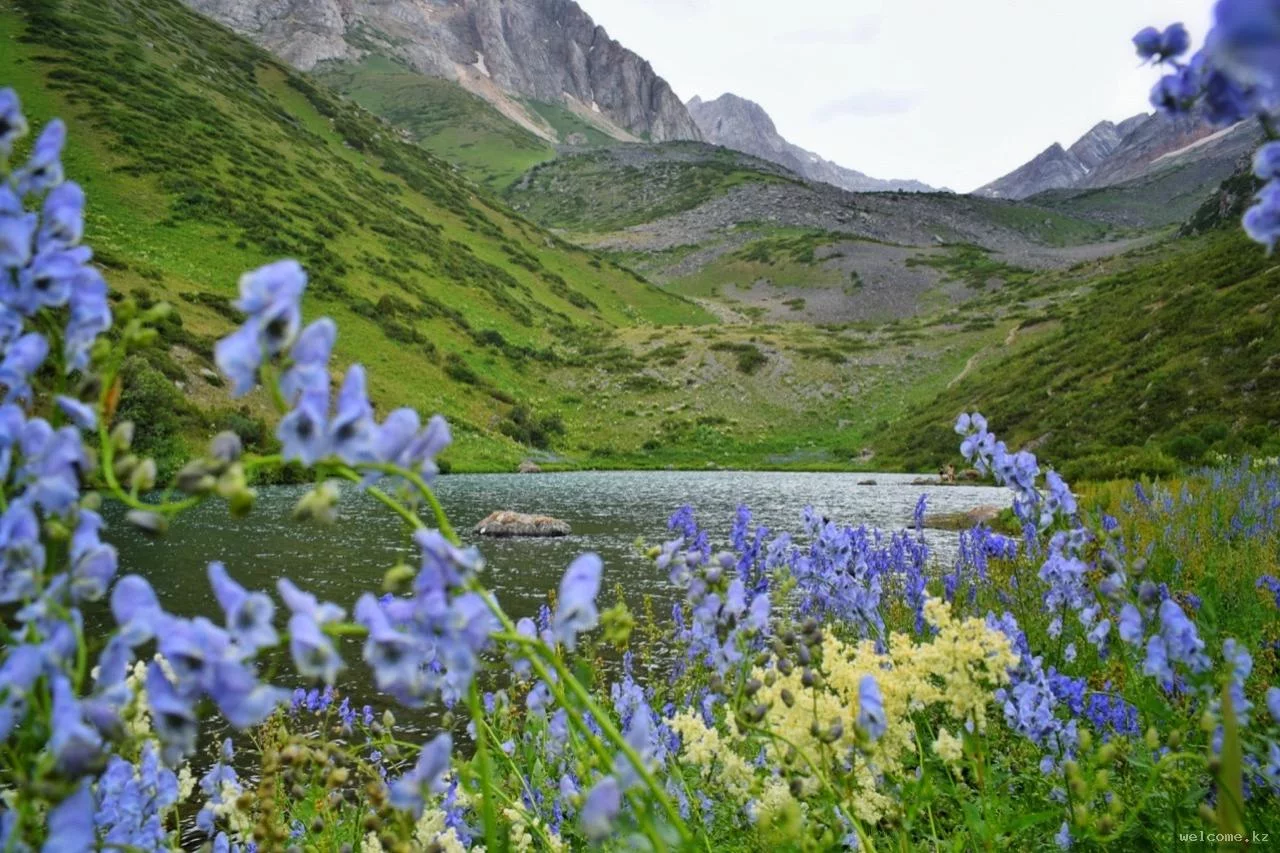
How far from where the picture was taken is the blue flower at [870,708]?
1877 millimetres

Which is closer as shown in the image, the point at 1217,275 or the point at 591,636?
the point at 591,636

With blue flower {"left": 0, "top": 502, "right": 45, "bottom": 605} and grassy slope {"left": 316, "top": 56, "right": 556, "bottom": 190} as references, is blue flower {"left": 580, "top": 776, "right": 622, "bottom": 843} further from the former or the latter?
grassy slope {"left": 316, "top": 56, "right": 556, "bottom": 190}

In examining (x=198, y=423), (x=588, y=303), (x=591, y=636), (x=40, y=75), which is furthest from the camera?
(x=588, y=303)

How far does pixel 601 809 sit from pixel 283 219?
58.5 meters

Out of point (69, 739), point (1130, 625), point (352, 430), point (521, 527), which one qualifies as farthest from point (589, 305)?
point (69, 739)

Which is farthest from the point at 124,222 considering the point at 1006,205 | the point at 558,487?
the point at 1006,205

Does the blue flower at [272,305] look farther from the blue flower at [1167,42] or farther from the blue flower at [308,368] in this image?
the blue flower at [1167,42]

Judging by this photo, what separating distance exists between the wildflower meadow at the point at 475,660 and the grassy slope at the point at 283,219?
32.2 meters

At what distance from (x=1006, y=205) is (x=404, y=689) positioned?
173m

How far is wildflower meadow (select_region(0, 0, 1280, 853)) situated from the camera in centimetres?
105

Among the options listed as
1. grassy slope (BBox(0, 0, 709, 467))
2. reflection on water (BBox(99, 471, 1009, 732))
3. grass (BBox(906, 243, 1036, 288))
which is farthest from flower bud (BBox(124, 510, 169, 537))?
grass (BBox(906, 243, 1036, 288))

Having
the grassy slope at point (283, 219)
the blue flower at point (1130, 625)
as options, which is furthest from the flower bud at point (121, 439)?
the grassy slope at point (283, 219)

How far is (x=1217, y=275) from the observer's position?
29188 millimetres

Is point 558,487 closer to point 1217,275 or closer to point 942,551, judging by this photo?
point 942,551
